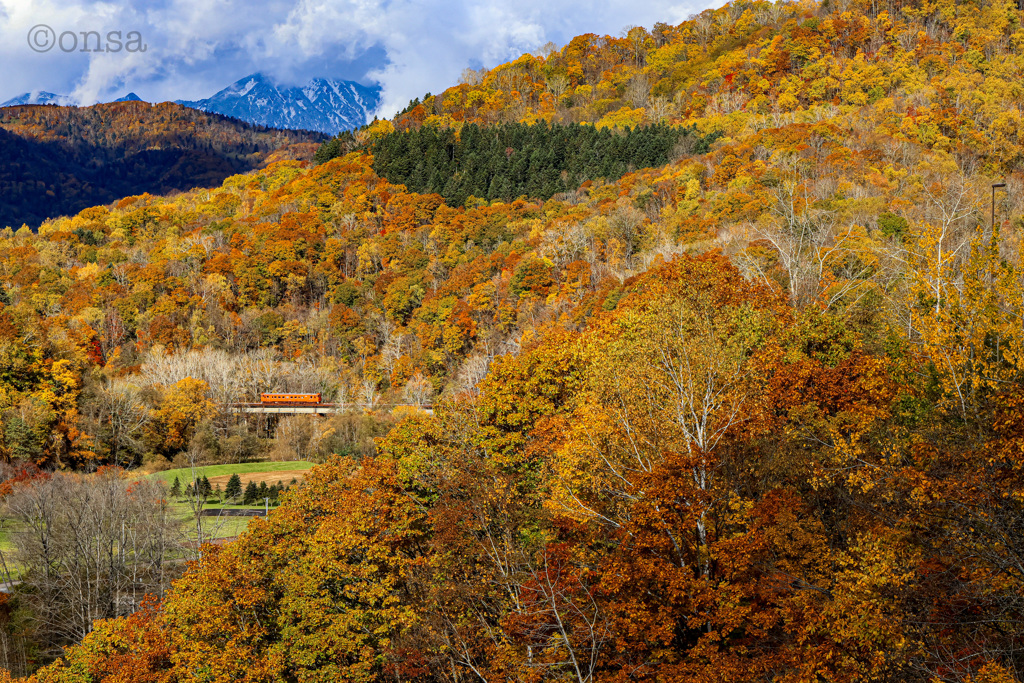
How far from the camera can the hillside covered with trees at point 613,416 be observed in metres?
15.7

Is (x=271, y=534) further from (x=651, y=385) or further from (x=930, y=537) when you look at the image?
(x=930, y=537)

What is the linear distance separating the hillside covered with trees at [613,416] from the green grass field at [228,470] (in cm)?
265

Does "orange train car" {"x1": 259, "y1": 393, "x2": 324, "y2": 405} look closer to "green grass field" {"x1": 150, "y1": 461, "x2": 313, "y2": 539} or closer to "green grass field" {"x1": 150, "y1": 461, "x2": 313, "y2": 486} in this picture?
"green grass field" {"x1": 150, "y1": 461, "x2": 313, "y2": 486}

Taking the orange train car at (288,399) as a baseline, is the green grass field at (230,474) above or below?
below

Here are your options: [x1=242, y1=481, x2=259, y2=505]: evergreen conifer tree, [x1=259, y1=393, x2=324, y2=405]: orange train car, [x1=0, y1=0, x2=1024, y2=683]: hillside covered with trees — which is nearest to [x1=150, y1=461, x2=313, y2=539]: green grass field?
[x1=242, y1=481, x2=259, y2=505]: evergreen conifer tree

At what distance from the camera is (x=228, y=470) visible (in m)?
52.9

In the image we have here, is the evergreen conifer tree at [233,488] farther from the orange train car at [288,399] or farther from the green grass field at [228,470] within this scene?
the orange train car at [288,399]

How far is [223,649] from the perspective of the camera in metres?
22.4

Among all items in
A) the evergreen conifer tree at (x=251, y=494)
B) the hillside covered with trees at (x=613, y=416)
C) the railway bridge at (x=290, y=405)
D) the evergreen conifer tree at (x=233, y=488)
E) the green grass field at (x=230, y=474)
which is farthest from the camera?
the railway bridge at (x=290, y=405)

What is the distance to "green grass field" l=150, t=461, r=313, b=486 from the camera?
5074 centimetres

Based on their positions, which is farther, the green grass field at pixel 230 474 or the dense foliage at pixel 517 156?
the dense foliage at pixel 517 156

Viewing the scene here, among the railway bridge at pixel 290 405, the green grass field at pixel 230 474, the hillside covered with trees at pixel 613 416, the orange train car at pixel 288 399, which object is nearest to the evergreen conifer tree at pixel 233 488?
the green grass field at pixel 230 474

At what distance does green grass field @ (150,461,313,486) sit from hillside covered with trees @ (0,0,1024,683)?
265 cm

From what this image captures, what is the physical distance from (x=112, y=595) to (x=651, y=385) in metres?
26.1
